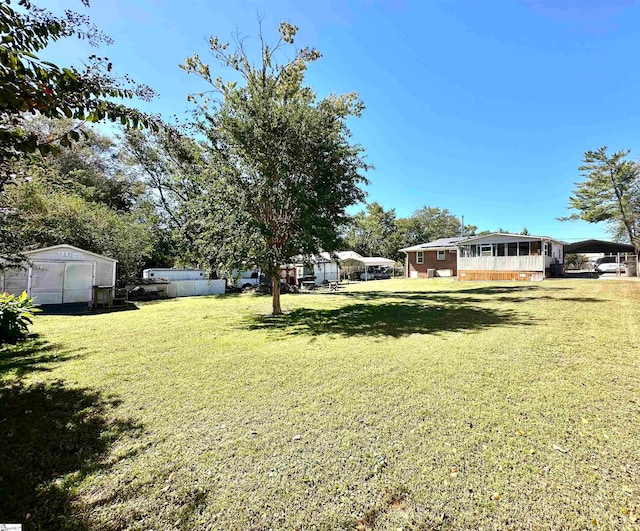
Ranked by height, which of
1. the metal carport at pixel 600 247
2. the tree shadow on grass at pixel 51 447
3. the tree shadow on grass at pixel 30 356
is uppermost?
the metal carport at pixel 600 247

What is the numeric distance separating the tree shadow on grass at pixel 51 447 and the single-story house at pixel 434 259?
28.7 meters

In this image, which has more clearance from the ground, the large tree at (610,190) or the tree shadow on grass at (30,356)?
the large tree at (610,190)

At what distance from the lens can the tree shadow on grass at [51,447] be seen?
217cm

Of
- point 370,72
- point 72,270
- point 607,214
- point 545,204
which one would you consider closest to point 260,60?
point 370,72

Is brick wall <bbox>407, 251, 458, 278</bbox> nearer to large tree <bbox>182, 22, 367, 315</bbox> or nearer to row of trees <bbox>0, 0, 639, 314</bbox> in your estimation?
row of trees <bbox>0, 0, 639, 314</bbox>

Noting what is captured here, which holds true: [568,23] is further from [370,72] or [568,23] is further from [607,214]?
[607,214]

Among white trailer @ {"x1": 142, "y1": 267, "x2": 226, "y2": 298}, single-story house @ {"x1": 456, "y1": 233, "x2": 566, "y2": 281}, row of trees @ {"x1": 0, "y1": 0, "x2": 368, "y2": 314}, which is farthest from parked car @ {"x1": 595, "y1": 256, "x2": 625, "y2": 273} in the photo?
white trailer @ {"x1": 142, "y1": 267, "x2": 226, "y2": 298}

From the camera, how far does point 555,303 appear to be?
Answer: 1120 cm

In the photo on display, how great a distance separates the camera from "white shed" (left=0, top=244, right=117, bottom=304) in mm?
13203

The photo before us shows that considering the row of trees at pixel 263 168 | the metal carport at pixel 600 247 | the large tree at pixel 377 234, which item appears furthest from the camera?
the large tree at pixel 377 234

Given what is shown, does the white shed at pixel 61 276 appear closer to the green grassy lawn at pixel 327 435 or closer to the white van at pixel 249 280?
the white van at pixel 249 280

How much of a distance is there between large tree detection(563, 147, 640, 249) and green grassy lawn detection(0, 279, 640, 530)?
30166 mm

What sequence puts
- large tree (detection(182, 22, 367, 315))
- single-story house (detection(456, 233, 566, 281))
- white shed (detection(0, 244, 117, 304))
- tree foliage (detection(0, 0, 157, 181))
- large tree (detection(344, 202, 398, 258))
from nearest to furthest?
1. tree foliage (detection(0, 0, 157, 181))
2. large tree (detection(182, 22, 367, 315))
3. white shed (detection(0, 244, 117, 304))
4. single-story house (detection(456, 233, 566, 281))
5. large tree (detection(344, 202, 398, 258))

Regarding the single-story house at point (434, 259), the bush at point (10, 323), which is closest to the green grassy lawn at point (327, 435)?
the bush at point (10, 323)
